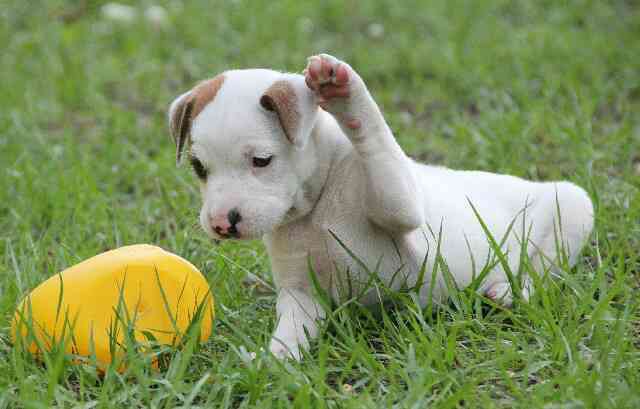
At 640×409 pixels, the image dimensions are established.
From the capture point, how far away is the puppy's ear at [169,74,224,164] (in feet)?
9.99

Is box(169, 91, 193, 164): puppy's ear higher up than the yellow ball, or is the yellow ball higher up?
box(169, 91, 193, 164): puppy's ear

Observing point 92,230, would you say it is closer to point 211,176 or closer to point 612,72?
point 211,176

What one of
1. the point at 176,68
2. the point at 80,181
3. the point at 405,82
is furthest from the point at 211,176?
the point at 176,68

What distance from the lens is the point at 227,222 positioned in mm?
2893

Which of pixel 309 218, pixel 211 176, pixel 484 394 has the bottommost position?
pixel 484 394

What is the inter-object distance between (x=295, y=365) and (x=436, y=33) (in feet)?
17.5

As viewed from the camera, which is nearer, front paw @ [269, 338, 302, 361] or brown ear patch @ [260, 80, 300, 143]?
brown ear patch @ [260, 80, 300, 143]

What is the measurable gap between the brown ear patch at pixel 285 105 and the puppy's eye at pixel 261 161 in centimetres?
9

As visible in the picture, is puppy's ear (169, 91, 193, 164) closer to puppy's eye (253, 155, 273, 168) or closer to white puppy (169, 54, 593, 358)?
white puppy (169, 54, 593, 358)

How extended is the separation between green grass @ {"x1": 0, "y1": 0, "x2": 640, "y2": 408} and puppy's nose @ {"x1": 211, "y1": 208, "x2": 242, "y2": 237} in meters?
0.36

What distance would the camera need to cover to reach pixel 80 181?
5.09 m

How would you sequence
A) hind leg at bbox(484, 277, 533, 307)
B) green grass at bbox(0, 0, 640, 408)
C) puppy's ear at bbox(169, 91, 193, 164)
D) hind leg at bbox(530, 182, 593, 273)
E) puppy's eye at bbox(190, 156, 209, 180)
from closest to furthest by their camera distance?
1. green grass at bbox(0, 0, 640, 408)
2. puppy's eye at bbox(190, 156, 209, 180)
3. puppy's ear at bbox(169, 91, 193, 164)
4. hind leg at bbox(484, 277, 533, 307)
5. hind leg at bbox(530, 182, 593, 273)

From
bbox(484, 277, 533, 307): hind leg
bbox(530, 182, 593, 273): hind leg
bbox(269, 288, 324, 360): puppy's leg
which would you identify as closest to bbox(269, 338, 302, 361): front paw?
bbox(269, 288, 324, 360): puppy's leg

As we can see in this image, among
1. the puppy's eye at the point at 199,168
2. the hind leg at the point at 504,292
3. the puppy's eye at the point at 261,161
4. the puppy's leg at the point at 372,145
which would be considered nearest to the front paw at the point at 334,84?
the puppy's leg at the point at 372,145
